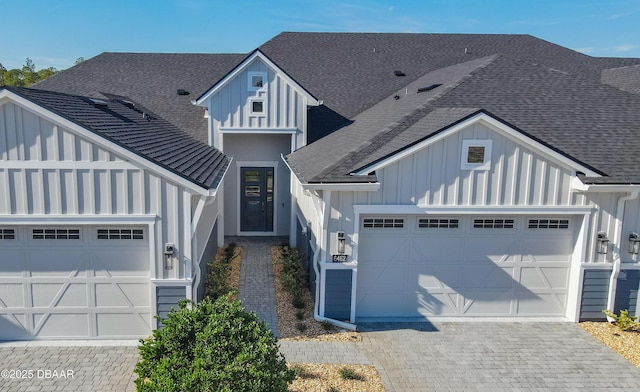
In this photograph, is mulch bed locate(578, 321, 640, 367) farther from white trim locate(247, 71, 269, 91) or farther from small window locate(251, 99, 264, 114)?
white trim locate(247, 71, 269, 91)

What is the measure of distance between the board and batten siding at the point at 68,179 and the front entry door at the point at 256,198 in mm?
8226

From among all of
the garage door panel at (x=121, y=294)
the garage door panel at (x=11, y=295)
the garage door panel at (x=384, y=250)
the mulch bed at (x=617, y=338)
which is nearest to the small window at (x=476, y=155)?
the garage door panel at (x=384, y=250)

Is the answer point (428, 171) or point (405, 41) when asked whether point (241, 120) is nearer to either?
point (428, 171)

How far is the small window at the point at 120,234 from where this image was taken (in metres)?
8.61

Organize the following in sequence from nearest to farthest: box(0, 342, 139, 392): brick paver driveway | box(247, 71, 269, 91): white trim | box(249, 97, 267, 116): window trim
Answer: box(0, 342, 139, 392): brick paver driveway → box(247, 71, 269, 91): white trim → box(249, 97, 267, 116): window trim

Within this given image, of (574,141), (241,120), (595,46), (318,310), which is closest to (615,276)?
(574,141)

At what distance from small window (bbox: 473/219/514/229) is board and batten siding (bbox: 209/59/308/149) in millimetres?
7239

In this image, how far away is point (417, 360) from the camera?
8.41 m

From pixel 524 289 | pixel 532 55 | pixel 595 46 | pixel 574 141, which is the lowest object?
pixel 524 289

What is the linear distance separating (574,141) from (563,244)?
249 cm

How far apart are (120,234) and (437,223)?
6376 mm

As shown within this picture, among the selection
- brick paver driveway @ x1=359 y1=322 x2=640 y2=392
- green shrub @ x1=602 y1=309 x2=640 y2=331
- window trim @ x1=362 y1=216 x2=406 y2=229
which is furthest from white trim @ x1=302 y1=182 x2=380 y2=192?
green shrub @ x1=602 y1=309 x2=640 y2=331

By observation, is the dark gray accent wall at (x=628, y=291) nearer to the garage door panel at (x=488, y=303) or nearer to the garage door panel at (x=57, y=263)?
the garage door panel at (x=488, y=303)

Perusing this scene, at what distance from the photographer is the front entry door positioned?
54.7ft
